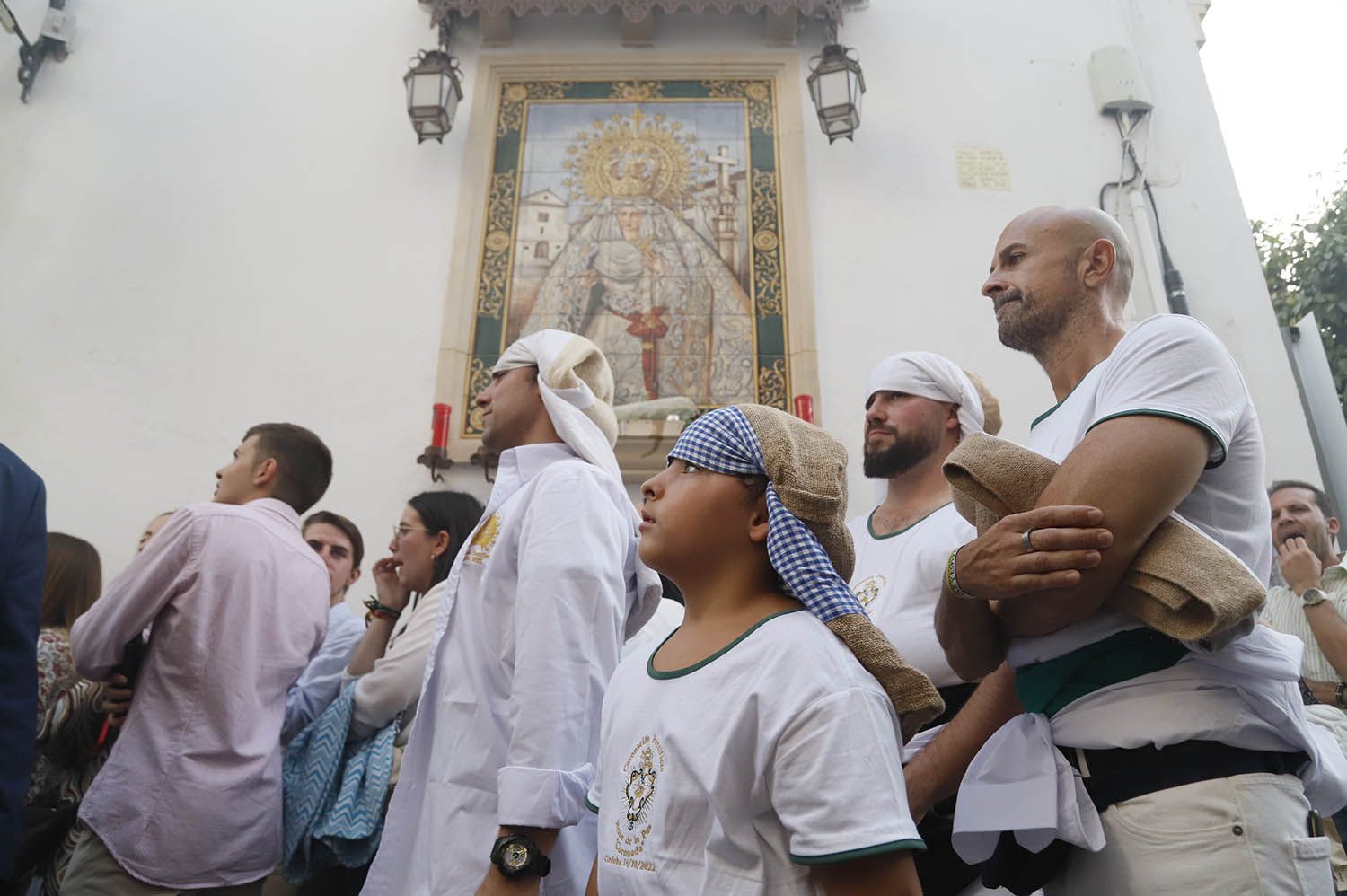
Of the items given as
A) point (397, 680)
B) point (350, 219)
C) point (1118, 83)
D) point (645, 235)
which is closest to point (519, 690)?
point (397, 680)

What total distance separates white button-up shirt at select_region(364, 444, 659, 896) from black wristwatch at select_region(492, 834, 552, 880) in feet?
0.09

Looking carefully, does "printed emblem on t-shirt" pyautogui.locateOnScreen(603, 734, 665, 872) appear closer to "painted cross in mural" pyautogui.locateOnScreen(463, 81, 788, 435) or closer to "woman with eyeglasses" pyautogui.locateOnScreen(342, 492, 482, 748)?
"woman with eyeglasses" pyautogui.locateOnScreen(342, 492, 482, 748)

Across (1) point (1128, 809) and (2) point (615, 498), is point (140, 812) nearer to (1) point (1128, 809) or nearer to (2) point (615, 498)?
(2) point (615, 498)

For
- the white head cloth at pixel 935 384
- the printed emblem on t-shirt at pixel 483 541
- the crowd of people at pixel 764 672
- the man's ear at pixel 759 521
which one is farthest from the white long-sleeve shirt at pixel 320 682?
the white head cloth at pixel 935 384

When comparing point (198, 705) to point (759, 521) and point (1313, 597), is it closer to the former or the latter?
point (759, 521)

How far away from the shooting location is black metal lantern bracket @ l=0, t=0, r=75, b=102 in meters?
5.54

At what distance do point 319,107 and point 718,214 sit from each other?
2.43m

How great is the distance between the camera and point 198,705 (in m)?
2.23

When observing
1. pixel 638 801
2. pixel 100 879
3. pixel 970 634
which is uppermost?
pixel 970 634

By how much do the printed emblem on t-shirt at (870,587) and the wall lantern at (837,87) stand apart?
3.84 metres

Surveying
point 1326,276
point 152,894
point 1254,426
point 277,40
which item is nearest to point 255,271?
point 277,40

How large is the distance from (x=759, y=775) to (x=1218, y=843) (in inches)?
22.3

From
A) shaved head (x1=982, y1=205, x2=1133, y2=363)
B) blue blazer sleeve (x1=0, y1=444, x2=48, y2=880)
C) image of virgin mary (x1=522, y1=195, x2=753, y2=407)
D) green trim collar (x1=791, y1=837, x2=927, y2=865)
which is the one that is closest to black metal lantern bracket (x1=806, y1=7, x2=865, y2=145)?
image of virgin mary (x1=522, y1=195, x2=753, y2=407)

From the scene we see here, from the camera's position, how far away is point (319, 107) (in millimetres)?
5609
